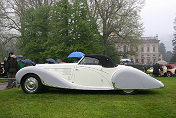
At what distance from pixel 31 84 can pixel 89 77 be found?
222 centimetres

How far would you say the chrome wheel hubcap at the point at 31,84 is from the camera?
7383 millimetres

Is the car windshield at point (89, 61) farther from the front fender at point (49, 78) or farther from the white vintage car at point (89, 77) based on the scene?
the front fender at point (49, 78)

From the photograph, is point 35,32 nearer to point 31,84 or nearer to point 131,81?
point 31,84

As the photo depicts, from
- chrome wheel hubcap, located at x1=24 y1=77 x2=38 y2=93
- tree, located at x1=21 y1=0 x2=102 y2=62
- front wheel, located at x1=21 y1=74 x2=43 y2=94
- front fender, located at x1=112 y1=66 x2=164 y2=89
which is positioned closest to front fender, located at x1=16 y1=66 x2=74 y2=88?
front wheel, located at x1=21 y1=74 x2=43 y2=94

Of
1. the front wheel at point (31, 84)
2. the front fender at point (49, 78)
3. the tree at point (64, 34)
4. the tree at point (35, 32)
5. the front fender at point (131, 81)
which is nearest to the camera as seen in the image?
the front fender at point (131, 81)

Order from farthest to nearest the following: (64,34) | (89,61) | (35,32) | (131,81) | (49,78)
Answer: (35,32)
(64,34)
(89,61)
(49,78)
(131,81)

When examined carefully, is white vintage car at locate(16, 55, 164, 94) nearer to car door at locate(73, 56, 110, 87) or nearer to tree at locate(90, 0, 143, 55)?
car door at locate(73, 56, 110, 87)

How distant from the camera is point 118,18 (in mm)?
33438

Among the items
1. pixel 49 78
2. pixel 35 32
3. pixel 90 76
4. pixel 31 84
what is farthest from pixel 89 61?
pixel 35 32

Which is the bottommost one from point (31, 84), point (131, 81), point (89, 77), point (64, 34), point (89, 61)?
point (31, 84)

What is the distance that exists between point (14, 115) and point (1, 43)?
33.2m

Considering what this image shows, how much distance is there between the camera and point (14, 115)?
4.45 metres

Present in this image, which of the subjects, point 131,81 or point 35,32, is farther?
point 35,32

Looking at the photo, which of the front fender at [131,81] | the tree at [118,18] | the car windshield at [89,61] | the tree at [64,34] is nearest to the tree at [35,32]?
the tree at [64,34]
